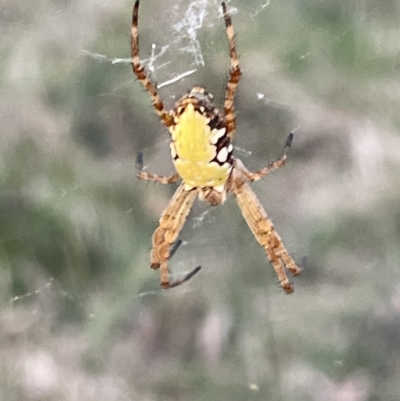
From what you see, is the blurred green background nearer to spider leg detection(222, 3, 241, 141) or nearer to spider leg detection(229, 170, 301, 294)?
spider leg detection(229, 170, 301, 294)

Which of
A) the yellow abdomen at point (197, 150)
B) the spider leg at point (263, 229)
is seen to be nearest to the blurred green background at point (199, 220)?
the spider leg at point (263, 229)

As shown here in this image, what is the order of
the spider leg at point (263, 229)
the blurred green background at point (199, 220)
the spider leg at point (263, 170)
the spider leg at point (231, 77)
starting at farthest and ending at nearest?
the blurred green background at point (199, 220) < the spider leg at point (263, 229) < the spider leg at point (263, 170) < the spider leg at point (231, 77)

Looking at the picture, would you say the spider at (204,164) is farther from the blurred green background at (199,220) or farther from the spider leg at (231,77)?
the blurred green background at (199,220)

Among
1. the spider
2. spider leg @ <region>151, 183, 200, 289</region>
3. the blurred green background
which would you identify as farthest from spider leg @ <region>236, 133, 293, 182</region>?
the blurred green background

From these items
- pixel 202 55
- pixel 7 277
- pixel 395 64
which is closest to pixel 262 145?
pixel 202 55

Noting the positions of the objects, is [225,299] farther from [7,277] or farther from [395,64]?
[395,64]
